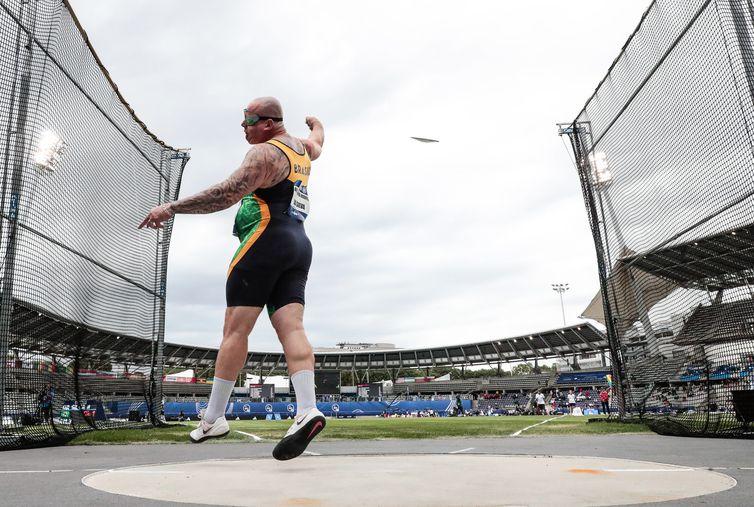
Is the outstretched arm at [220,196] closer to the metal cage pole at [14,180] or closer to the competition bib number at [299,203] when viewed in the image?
the competition bib number at [299,203]

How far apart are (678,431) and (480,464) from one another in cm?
570

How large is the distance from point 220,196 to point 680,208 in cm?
809

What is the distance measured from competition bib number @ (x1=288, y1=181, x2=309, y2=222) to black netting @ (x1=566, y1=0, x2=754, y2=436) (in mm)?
6040

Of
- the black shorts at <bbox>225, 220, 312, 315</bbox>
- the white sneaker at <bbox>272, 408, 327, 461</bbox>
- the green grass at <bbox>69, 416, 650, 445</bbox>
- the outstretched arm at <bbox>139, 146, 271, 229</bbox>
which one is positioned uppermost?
the outstretched arm at <bbox>139, 146, 271, 229</bbox>

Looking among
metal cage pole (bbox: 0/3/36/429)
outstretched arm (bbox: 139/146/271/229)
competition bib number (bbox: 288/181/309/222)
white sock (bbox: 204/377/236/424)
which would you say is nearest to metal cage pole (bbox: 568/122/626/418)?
competition bib number (bbox: 288/181/309/222)

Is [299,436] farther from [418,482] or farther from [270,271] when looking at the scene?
[270,271]

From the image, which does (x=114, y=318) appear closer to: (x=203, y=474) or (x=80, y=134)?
(x=80, y=134)

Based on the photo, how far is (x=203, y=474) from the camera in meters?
3.21

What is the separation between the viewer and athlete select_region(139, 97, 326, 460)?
2854 mm

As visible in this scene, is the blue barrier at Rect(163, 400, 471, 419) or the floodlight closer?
the floodlight

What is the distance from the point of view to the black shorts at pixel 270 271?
2955 millimetres

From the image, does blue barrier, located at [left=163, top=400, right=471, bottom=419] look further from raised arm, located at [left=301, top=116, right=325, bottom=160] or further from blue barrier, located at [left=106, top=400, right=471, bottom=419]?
raised arm, located at [left=301, top=116, right=325, bottom=160]

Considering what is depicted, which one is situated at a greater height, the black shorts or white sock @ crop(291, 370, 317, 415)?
the black shorts

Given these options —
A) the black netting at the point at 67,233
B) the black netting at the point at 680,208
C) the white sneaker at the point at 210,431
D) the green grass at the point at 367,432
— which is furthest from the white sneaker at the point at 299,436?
the black netting at the point at 680,208
